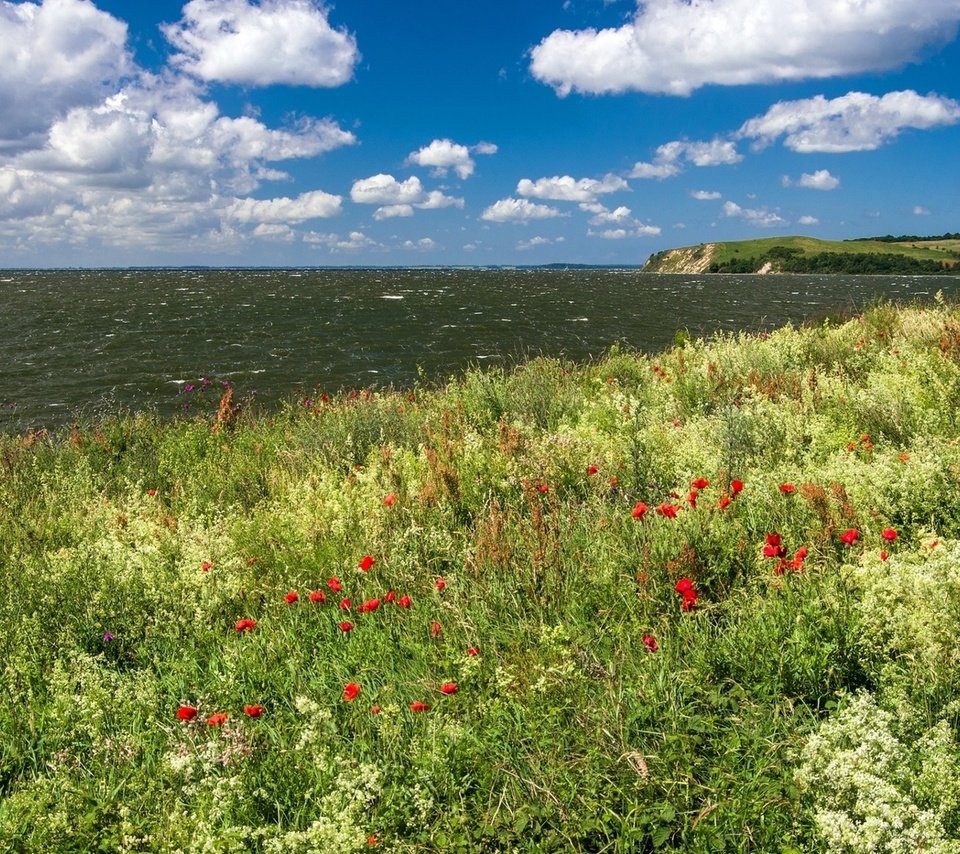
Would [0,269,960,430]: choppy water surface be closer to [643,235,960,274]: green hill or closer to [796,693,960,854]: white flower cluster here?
[796,693,960,854]: white flower cluster

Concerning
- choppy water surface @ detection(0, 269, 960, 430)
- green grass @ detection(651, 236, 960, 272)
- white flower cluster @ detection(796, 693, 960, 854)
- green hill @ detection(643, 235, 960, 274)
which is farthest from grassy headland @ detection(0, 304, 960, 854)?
green grass @ detection(651, 236, 960, 272)

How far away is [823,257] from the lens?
6275 inches

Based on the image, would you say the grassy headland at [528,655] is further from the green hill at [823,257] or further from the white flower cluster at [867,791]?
the green hill at [823,257]

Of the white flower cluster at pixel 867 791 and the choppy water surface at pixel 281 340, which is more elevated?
the choppy water surface at pixel 281 340

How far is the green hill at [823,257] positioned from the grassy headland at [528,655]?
543 ft

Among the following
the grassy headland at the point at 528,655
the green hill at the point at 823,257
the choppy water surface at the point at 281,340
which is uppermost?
the green hill at the point at 823,257

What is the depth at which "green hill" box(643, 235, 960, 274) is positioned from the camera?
149 meters

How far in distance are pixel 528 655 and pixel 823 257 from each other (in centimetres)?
17870

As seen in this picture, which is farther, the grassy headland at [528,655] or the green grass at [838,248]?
the green grass at [838,248]

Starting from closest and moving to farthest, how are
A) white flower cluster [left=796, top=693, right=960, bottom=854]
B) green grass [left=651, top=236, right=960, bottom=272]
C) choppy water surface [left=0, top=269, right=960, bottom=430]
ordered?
white flower cluster [left=796, top=693, right=960, bottom=854] → choppy water surface [left=0, top=269, right=960, bottom=430] → green grass [left=651, top=236, right=960, bottom=272]

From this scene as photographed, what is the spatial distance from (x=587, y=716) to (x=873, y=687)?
→ 1.26 metres

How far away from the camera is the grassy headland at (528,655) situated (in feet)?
8.31

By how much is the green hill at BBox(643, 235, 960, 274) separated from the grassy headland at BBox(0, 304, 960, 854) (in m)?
166

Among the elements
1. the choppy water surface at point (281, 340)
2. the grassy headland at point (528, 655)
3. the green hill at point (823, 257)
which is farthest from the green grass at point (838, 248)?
the grassy headland at point (528, 655)
